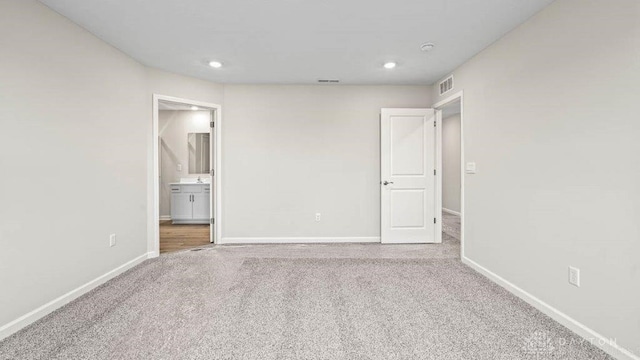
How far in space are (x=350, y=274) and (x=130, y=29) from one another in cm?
325

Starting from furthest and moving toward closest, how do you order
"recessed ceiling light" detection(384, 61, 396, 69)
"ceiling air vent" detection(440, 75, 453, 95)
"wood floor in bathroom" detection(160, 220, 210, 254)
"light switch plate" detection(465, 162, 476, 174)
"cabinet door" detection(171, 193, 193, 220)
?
"cabinet door" detection(171, 193, 193, 220), "wood floor in bathroom" detection(160, 220, 210, 254), "ceiling air vent" detection(440, 75, 453, 95), "recessed ceiling light" detection(384, 61, 396, 69), "light switch plate" detection(465, 162, 476, 174)

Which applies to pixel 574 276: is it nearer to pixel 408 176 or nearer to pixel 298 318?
pixel 298 318

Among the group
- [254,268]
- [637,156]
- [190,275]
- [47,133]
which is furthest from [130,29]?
[637,156]

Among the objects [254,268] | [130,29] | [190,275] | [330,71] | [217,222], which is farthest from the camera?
A: [217,222]

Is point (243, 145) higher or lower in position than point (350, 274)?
higher

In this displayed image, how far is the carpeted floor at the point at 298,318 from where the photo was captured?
67.7 inches

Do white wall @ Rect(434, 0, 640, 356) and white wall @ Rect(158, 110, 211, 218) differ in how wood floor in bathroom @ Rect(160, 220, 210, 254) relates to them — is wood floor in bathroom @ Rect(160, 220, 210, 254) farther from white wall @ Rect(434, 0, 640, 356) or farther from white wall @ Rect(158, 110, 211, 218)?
white wall @ Rect(434, 0, 640, 356)

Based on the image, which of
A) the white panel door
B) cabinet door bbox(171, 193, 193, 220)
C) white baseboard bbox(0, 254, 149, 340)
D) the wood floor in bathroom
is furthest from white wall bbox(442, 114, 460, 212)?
white baseboard bbox(0, 254, 149, 340)

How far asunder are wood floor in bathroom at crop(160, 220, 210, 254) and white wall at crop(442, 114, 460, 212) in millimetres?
5607

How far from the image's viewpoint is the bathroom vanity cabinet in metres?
5.75

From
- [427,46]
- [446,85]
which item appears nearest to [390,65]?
[427,46]

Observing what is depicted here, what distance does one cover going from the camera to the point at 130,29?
2.56m

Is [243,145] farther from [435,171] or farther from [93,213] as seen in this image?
[435,171]

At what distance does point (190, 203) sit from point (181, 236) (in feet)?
3.87
